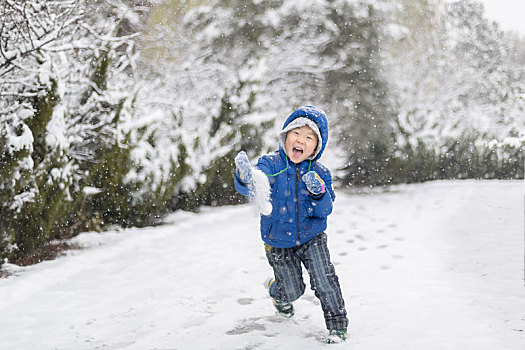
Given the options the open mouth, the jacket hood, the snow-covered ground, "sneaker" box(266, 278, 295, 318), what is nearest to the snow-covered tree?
the snow-covered ground

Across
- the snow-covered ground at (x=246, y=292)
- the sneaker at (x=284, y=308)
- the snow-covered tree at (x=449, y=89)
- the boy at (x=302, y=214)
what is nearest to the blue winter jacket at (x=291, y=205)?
the boy at (x=302, y=214)

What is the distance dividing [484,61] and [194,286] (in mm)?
28887

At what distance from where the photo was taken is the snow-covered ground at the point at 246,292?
298cm

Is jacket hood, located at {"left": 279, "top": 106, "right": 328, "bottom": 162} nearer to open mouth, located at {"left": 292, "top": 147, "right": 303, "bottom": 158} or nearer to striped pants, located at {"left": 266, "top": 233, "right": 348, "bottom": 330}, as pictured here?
open mouth, located at {"left": 292, "top": 147, "right": 303, "bottom": 158}

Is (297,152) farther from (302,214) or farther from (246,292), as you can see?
(246,292)

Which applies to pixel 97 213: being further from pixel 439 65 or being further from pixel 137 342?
pixel 439 65

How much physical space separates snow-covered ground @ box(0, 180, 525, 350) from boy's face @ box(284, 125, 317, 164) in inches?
41.6

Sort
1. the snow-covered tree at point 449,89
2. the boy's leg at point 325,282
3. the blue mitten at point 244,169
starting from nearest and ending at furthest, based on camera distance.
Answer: the blue mitten at point 244,169, the boy's leg at point 325,282, the snow-covered tree at point 449,89

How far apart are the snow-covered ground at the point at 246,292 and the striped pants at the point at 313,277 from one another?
6.9 inches

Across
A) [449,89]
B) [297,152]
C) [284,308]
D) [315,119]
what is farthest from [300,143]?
[449,89]

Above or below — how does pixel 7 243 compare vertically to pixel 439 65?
below

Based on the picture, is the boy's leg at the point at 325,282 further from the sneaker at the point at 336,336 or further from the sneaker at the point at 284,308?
the sneaker at the point at 284,308

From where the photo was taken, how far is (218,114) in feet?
29.4

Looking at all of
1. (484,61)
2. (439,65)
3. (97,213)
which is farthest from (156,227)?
(484,61)
